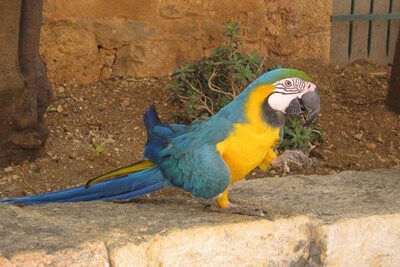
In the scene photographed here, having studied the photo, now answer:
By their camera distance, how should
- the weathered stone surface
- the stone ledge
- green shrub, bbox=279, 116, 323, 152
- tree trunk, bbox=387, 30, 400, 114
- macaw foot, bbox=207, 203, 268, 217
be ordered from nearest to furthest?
the stone ledge
macaw foot, bbox=207, 203, 268, 217
green shrub, bbox=279, 116, 323, 152
the weathered stone surface
tree trunk, bbox=387, 30, 400, 114

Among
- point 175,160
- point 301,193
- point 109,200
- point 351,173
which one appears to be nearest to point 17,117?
point 109,200

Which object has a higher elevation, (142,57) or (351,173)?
(142,57)

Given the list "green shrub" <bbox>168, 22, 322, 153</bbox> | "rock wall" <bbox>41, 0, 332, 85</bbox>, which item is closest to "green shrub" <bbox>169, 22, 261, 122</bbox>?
"green shrub" <bbox>168, 22, 322, 153</bbox>

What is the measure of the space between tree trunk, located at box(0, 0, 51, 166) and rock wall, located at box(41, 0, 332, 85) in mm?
824

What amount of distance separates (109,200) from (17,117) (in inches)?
34.1

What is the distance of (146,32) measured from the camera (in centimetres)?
467

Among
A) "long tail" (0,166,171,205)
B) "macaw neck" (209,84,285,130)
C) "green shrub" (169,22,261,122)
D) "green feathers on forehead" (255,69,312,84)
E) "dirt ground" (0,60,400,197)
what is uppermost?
"green feathers on forehead" (255,69,312,84)

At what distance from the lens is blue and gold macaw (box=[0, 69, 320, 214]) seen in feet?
8.49

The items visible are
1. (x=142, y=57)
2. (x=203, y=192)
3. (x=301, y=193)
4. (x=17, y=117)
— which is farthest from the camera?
(x=142, y=57)

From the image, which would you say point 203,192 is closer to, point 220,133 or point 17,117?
point 220,133

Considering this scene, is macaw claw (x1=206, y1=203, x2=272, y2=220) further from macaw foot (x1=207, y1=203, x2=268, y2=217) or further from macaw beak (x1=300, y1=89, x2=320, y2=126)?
macaw beak (x1=300, y1=89, x2=320, y2=126)

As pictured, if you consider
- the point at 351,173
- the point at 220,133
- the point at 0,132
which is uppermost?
the point at 220,133

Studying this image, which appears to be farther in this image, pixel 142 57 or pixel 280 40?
pixel 280 40

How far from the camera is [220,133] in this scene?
2629 mm
